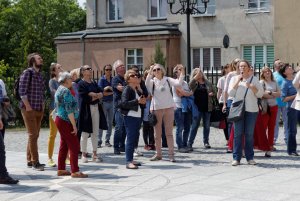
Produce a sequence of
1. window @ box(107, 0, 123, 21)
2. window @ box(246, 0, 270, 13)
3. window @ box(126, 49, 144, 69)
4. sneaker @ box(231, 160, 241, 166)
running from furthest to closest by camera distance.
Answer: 1. window @ box(107, 0, 123, 21)
2. window @ box(126, 49, 144, 69)
3. window @ box(246, 0, 270, 13)
4. sneaker @ box(231, 160, 241, 166)

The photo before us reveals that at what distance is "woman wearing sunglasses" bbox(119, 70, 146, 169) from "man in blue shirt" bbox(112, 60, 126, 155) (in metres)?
1.44

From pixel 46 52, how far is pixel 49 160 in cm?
4153

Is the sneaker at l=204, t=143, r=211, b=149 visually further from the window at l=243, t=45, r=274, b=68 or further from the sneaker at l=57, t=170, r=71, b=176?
the window at l=243, t=45, r=274, b=68

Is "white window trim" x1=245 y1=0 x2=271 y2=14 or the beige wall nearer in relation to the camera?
the beige wall

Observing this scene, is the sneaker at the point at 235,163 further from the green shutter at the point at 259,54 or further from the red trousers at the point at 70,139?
the green shutter at the point at 259,54

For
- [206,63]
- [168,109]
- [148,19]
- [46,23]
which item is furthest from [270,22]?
[46,23]

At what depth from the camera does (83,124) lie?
12883 millimetres

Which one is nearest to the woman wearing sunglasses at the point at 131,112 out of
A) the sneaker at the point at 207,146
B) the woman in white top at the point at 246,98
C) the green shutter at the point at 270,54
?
the woman in white top at the point at 246,98

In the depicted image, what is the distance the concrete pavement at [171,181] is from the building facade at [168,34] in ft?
71.5

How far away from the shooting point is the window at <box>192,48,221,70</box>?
121 feet

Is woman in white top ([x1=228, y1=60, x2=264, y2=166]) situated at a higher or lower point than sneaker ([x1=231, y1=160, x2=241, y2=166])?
higher

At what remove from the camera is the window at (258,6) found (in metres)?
35.2

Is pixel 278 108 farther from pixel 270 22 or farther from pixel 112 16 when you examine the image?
pixel 112 16

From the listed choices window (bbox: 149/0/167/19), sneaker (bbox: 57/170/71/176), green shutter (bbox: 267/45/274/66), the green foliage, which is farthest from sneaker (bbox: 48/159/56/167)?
window (bbox: 149/0/167/19)
